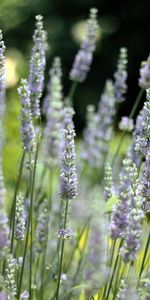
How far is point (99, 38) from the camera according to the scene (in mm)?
8812

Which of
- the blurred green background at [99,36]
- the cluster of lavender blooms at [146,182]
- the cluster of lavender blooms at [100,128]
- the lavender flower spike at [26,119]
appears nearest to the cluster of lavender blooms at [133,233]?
the cluster of lavender blooms at [146,182]

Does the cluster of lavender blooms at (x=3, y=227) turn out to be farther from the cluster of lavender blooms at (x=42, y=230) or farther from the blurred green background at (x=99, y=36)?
the blurred green background at (x=99, y=36)

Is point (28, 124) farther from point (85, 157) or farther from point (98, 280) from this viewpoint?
point (85, 157)

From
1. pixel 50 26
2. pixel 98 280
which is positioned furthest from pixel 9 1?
pixel 50 26

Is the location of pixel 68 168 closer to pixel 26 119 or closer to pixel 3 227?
Answer: pixel 26 119

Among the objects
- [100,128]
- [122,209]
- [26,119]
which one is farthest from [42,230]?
[100,128]

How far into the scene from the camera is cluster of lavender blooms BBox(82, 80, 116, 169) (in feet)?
11.7

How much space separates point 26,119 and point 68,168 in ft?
0.59

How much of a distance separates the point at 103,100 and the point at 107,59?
220 inches

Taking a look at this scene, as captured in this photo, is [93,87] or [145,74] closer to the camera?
[145,74]

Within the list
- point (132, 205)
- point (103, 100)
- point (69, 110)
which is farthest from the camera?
point (103, 100)

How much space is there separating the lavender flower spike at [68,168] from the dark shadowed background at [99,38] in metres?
6.81

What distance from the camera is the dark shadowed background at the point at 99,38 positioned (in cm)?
870

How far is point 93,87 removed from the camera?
9.03 meters
